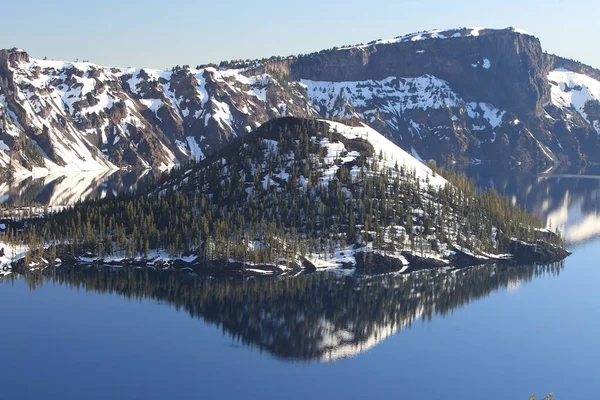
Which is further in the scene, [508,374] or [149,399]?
[508,374]

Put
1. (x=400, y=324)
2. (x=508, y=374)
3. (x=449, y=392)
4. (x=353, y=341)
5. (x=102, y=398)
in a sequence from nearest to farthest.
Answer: (x=102, y=398)
(x=449, y=392)
(x=508, y=374)
(x=353, y=341)
(x=400, y=324)

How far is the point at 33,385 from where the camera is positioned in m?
145

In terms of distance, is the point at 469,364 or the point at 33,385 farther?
the point at 469,364

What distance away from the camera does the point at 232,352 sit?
550 ft

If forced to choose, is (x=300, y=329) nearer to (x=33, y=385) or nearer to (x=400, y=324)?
(x=400, y=324)

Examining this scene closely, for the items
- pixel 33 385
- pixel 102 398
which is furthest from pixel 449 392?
pixel 33 385

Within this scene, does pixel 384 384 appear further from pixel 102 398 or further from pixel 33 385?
pixel 33 385

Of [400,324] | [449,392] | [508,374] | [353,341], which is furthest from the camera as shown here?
[400,324]

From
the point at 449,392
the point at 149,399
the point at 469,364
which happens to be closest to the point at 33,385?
the point at 149,399

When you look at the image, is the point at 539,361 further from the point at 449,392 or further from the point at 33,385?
the point at 33,385

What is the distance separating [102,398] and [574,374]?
95583 mm

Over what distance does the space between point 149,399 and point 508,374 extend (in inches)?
2864

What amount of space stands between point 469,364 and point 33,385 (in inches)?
3454

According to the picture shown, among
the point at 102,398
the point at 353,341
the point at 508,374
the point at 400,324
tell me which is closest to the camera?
the point at 102,398
